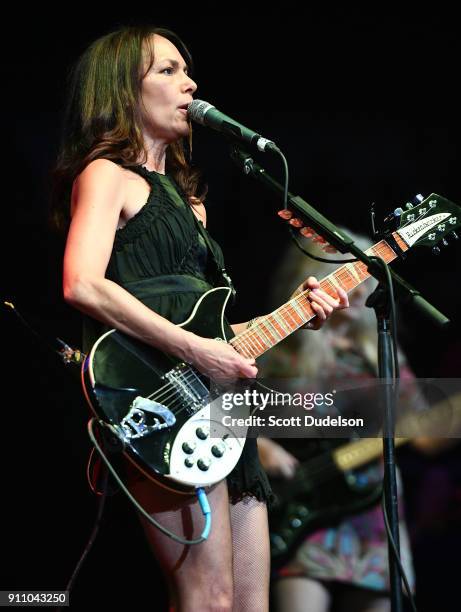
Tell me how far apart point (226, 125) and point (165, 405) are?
72 centimetres

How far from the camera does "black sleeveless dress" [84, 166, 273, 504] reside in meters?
2.14

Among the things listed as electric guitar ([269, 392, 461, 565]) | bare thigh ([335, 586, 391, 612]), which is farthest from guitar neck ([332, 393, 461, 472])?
bare thigh ([335, 586, 391, 612])

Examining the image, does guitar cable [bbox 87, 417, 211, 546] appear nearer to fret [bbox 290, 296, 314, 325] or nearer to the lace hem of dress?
the lace hem of dress

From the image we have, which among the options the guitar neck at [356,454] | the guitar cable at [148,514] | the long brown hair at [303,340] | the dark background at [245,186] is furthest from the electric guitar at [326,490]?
the guitar cable at [148,514]

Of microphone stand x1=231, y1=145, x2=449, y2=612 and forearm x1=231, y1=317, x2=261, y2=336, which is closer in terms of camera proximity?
microphone stand x1=231, y1=145, x2=449, y2=612

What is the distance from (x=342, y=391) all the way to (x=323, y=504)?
46 cm

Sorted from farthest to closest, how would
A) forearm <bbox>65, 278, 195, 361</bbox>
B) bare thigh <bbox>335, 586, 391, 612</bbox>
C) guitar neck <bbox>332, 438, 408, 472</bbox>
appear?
guitar neck <bbox>332, 438, 408, 472</bbox> < bare thigh <bbox>335, 586, 391, 612</bbox> < forearm <bbox>65, 278, 195, 361</bbox>

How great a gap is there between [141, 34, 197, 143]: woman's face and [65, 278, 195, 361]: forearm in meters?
0.58

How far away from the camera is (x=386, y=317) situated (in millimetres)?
2014

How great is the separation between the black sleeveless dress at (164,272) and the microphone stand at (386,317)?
0.27 metres

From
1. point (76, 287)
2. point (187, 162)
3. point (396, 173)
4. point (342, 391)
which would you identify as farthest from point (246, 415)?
point (396, 173)

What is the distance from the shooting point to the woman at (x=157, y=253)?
2.00 m

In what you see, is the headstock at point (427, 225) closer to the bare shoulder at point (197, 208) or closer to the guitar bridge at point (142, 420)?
the bare shoulder at point (197, 208)

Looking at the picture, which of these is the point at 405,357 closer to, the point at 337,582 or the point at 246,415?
the point at 337,582
